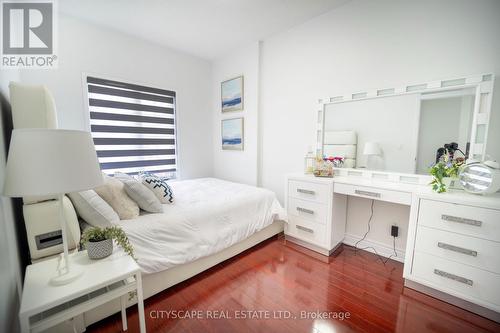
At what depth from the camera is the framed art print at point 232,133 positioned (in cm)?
343

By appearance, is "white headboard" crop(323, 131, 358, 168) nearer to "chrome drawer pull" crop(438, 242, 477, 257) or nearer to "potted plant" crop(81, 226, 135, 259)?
"chrome drawer pull" crop(438, 242, 477, 257)

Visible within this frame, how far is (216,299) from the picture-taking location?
65.1 inches

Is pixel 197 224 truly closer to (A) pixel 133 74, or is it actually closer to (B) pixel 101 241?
(B) pixel 101 241

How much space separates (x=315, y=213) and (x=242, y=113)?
6.49 ft

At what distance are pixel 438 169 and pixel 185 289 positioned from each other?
2320 millimetres

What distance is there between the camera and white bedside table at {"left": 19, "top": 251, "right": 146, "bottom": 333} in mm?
830

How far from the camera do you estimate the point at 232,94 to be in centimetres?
349

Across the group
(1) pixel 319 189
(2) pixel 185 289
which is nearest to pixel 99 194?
(2) pixel 185 289

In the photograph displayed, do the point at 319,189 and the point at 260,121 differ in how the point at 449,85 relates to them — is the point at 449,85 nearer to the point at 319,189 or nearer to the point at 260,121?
the point at 319,189

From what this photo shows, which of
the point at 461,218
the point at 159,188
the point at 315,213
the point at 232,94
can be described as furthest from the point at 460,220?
the point at 232,94

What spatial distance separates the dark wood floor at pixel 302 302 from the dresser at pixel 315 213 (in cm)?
25

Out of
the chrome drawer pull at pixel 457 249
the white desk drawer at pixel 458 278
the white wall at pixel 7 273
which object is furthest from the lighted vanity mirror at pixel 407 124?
the white wall at pixel 7 273

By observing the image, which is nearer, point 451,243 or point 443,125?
point 451,243

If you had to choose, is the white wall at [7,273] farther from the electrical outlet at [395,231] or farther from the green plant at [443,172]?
the electrical outlet at [395,231]
